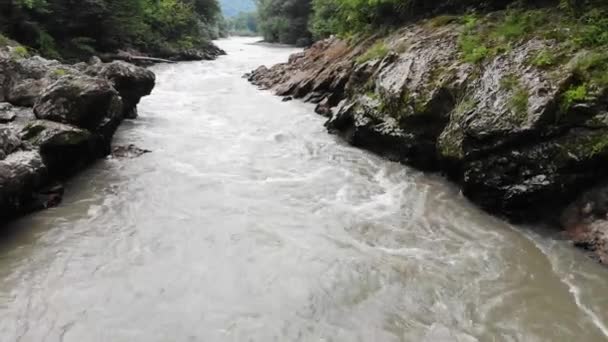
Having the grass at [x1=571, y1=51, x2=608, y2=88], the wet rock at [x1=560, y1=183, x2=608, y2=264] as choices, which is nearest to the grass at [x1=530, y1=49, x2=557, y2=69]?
the grass at [x1=571, y1=51, x2=608, y2=88]

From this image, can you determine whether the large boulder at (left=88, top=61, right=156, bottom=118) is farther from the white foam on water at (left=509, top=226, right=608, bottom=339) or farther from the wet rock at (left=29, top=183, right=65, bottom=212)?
the white foam on water at (left=509, top=226, right=608, bottom=339)

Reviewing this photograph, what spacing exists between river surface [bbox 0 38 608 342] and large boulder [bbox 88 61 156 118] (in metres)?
4.03

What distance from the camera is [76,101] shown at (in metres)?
8.77

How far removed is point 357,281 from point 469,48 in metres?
5.68

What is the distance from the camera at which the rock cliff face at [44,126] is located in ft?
21.3

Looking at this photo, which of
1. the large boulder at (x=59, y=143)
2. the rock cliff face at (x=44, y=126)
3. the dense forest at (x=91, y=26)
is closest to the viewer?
the rock cliff face at (x=44, y=126)

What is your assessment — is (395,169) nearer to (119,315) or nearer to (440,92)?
(440,92)

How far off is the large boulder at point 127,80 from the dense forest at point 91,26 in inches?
325

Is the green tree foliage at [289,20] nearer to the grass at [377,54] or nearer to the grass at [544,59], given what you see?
the grass at [377,54]

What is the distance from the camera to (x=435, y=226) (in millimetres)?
6531

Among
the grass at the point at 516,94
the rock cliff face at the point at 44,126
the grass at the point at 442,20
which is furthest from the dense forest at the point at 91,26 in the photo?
the grass at the point at 516,94

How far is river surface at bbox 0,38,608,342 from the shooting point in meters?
4.45

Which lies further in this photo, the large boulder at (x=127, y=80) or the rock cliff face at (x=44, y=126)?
the large boulder at (x=127, y=80)

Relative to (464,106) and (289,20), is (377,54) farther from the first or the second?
(289,20)
